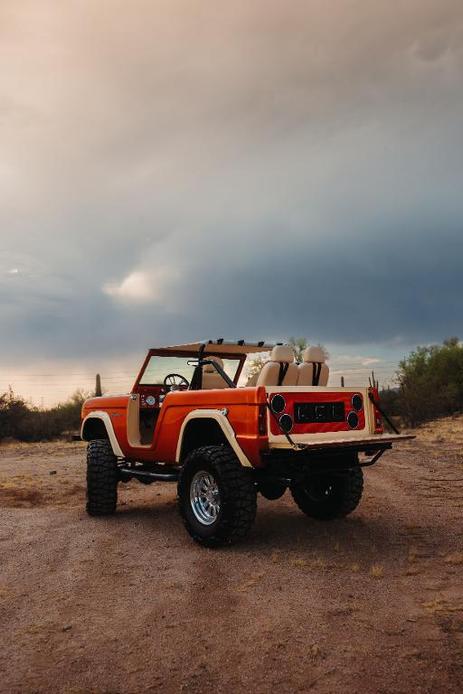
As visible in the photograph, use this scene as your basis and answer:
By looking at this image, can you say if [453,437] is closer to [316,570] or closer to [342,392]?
[342,392]

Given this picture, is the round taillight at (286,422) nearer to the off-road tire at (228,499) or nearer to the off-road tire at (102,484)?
the off-road tire at (228,499)

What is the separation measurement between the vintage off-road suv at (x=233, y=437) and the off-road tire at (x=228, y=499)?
10 mm

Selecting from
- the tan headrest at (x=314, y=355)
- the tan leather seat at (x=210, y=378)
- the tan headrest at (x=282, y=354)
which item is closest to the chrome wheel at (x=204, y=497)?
the tan headrest at (x=282, y=354)

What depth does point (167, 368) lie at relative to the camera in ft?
29.5

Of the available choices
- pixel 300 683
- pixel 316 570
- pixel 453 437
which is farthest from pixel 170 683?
pixel 453 437

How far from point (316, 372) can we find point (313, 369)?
8 centimetres

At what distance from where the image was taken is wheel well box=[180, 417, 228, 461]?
715cm

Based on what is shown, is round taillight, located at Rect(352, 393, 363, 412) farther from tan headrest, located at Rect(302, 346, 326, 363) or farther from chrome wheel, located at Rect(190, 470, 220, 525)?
chrome wheel, located at Rect(190, 470, 220, 525)

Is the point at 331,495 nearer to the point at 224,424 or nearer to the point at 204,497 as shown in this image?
the point at 204,497

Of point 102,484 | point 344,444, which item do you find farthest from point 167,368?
point 344,444

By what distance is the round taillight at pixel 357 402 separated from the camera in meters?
7.43

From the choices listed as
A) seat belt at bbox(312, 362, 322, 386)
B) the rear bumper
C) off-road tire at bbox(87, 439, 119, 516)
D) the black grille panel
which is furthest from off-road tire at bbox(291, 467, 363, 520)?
off-road tire at bbox(87, 439, 119, 516)

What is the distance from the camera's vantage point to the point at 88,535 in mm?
7605

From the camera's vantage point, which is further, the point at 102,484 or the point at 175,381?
the point at 175,381
